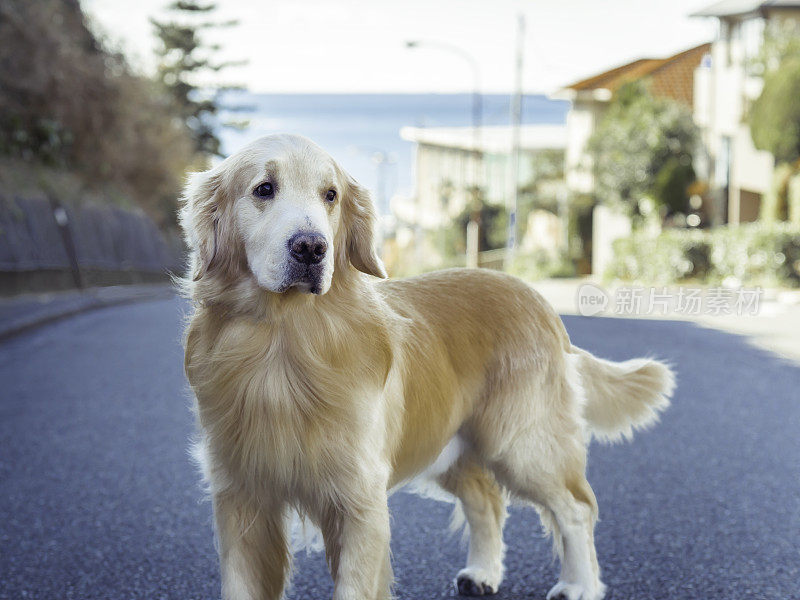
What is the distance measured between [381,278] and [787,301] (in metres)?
18.2

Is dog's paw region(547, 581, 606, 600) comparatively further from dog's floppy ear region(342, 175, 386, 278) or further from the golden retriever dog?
dog's floppy ear region(342, 175, 386, 278)

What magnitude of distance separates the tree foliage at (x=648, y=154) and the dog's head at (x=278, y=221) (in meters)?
32.2

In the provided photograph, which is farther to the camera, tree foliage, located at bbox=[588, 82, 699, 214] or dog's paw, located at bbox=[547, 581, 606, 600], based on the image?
tree foliage, located at bbox=[588, 82, 699, 214]

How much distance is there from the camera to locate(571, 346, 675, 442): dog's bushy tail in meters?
4.67

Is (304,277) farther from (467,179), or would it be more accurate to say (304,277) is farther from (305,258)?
(467,179)

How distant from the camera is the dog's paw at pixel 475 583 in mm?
4418

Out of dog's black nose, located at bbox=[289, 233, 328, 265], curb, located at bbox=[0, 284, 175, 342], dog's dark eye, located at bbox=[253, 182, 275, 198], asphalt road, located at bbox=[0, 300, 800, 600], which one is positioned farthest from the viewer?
curb, located at bbox=[0, 284, 175, 342]

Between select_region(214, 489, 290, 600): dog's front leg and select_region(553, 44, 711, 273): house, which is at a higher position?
select_region(553, 44, 711, 273): house

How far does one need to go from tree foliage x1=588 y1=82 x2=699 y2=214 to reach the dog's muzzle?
32.5 m

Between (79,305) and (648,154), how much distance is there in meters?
21.9

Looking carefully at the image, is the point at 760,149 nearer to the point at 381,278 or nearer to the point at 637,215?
the point at 637,215

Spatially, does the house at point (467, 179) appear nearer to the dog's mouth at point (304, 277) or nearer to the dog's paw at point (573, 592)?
the dog's paw at point (573, 592)

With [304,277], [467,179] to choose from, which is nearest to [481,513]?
[304,277]

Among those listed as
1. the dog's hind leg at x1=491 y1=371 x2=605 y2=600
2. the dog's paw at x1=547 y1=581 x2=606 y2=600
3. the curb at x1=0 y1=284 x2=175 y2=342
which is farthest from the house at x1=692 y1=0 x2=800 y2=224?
the dog's paw at x1=547 y1=581 x2=606 y2=600
